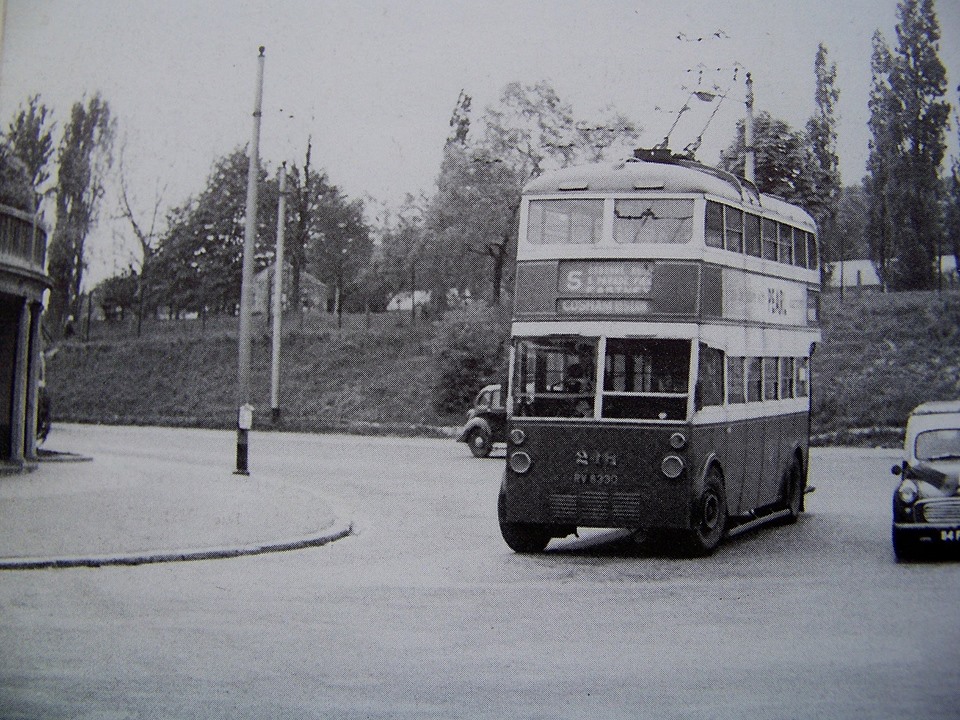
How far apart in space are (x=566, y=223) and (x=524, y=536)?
3154mm

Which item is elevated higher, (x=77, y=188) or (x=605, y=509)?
(x=77, y=188)

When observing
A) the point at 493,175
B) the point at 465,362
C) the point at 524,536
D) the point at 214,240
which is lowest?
the point at 524,536

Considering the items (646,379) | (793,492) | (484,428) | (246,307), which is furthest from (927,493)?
(484,428)

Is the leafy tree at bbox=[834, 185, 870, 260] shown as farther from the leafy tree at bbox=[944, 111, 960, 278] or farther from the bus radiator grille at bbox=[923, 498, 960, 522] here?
the bus radiator grille at bbox=[923, 498, 960, 522]

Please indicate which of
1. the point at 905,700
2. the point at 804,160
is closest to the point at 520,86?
the point at 804,160

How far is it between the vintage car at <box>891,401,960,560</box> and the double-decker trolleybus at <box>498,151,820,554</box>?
2625mm

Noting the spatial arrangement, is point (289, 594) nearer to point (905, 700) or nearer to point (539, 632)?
point (539, 632)

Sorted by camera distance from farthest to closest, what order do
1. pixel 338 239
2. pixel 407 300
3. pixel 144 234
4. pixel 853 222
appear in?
1. pixel 407 300
2. pixel 338 239
3. pixel 144 234
4. pixel 853 222

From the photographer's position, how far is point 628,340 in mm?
11352

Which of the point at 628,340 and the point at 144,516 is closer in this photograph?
the point at 628,340

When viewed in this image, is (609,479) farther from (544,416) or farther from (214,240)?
(214,240)

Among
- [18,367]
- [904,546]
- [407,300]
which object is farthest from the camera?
[407,300]

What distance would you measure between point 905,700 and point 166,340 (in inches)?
421

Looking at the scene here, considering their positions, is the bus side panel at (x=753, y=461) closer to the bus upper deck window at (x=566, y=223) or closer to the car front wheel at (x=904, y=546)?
the bus upper deck window at (x=566, y=223)
